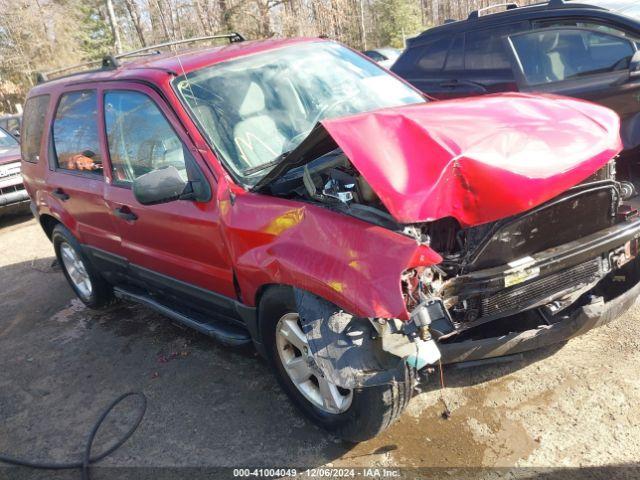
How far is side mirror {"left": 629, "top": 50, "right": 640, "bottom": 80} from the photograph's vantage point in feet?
14.8

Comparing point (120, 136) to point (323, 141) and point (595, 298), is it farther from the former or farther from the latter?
point (595, 298)

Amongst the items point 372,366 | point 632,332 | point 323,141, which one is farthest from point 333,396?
point 632,332

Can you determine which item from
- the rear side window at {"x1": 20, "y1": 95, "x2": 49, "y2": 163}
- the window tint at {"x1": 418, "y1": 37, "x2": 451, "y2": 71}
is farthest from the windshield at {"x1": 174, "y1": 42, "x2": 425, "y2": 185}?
the window tint at {"x1": 418, "y1": 37, "x2": 451, "y2": 71}

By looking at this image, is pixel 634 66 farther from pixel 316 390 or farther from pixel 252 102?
pixel 316 390

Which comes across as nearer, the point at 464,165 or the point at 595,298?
the point at 464,165

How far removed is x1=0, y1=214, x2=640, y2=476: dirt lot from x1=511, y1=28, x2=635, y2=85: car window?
2511mm

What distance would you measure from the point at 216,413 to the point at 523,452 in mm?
1721

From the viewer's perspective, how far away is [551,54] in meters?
5.20

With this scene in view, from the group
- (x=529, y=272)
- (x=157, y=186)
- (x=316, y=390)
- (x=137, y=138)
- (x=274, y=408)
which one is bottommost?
(x=274, y=408)

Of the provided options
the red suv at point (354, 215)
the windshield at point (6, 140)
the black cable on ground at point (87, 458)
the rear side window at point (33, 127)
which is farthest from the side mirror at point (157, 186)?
the windshield at point (6, 140)

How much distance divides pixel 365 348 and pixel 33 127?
164 inches

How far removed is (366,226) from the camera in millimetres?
2289

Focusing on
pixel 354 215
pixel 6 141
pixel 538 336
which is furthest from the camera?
pixel 6 141

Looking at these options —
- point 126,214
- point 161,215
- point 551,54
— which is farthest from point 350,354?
point 551,54
